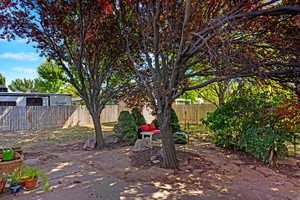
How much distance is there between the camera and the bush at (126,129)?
287 inches

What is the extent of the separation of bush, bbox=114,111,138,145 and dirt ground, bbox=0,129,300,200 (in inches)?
67.0

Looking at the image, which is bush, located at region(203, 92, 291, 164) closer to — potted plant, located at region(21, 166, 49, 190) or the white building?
potted plant, located at region(21, 166, 49, 190)

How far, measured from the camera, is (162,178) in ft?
12.2

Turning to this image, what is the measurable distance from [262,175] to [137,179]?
2.57 meters

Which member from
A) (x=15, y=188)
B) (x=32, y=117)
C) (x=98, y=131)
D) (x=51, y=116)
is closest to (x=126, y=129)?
(x=98, y=131)

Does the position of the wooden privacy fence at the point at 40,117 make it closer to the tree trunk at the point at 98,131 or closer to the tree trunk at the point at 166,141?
the tree trunk at the point at 98,131

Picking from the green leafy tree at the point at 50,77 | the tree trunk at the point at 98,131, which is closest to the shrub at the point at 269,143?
the tree trunk at the point at 98,131

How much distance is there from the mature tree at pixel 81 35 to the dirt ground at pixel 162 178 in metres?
2.25

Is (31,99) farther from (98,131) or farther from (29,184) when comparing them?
(29,184)

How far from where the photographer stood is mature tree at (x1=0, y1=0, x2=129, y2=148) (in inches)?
206

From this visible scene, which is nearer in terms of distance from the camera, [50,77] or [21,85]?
Result: [50,77]

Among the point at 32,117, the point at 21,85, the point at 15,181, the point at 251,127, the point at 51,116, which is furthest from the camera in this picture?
the point at 21,85

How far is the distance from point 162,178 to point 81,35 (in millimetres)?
4583

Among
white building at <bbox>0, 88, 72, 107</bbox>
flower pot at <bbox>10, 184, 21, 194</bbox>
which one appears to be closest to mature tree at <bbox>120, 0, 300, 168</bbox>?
flower pot at <bbox>10, 184, 21, 194</bbox>
